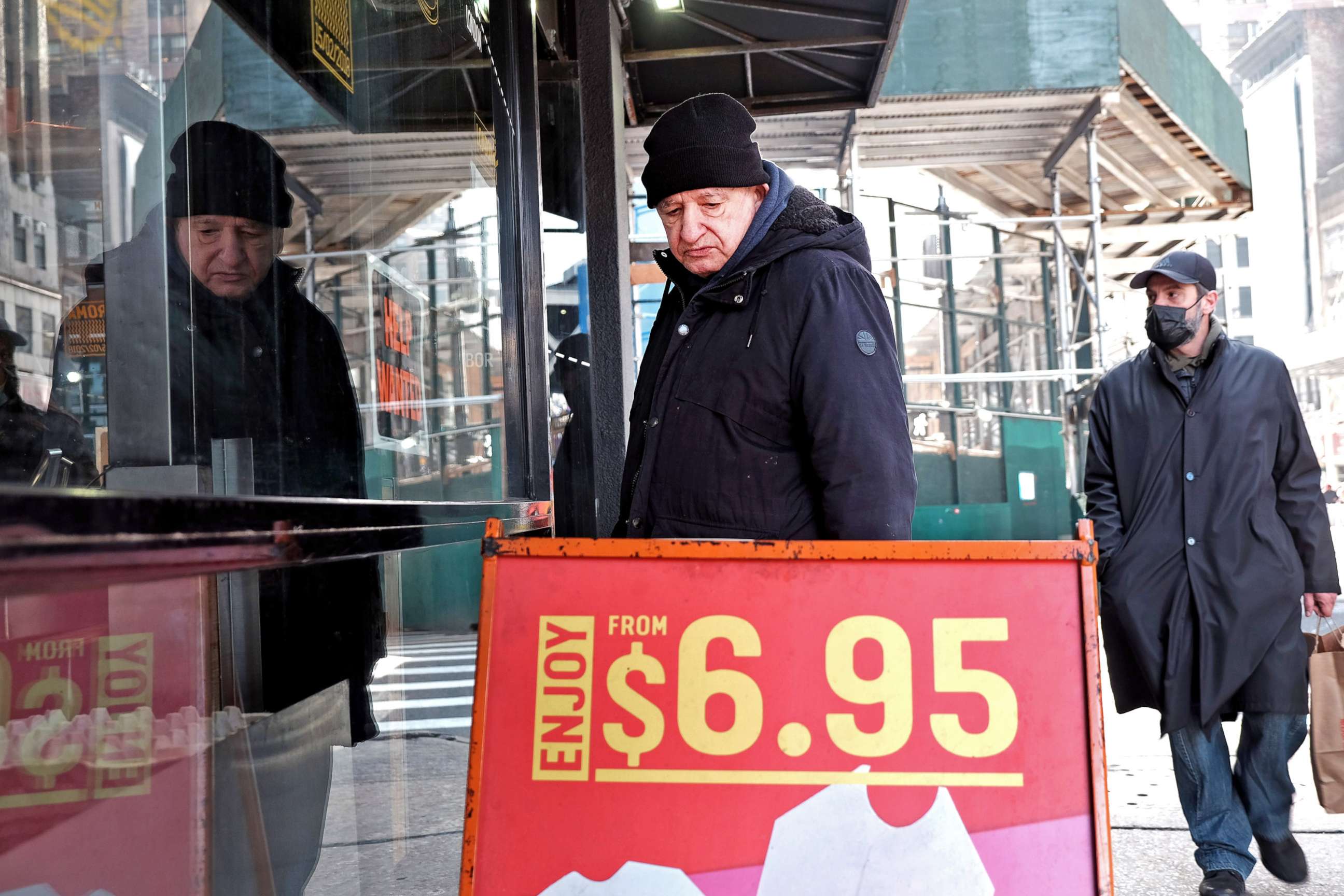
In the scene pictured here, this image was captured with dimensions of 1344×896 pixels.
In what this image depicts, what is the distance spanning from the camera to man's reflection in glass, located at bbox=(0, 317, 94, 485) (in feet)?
3.70

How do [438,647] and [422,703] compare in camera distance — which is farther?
[438,647]

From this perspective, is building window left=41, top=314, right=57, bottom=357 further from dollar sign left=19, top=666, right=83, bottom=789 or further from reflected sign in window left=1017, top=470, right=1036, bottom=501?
reflected sign in window left=1017, top=470, right=1036, bottom=501

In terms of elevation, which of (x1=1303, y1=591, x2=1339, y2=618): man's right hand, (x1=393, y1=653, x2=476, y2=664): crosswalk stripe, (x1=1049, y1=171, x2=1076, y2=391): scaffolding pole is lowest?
(x1=1303, y1=591, x2=1339, y2=618): man's right hand

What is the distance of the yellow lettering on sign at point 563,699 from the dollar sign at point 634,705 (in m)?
0.04

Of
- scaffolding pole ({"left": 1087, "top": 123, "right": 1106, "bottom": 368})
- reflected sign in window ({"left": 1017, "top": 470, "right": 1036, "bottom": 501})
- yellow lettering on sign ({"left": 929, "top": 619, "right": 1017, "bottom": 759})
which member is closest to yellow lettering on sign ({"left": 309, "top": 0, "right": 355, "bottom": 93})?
yellow lettering on sign ({"left": 929, "top": 619, "right": 1017, "bottom": 759})

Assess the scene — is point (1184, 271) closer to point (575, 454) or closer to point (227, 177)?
point (227, 177)

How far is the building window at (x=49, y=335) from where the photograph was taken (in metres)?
1.21

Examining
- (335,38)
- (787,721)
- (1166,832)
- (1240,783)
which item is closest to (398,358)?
(335,38)

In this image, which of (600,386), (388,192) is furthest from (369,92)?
(600,386)

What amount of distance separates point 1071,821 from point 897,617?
42 centimetres

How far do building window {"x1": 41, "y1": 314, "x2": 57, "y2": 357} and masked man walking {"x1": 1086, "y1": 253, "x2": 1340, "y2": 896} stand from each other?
3.72m

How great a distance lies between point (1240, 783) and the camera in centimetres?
421

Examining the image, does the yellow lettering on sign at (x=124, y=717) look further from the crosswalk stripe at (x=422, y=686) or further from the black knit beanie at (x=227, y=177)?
the crosswalk stripe at (x=422, y=686)

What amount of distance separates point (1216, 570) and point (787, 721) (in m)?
2.62
